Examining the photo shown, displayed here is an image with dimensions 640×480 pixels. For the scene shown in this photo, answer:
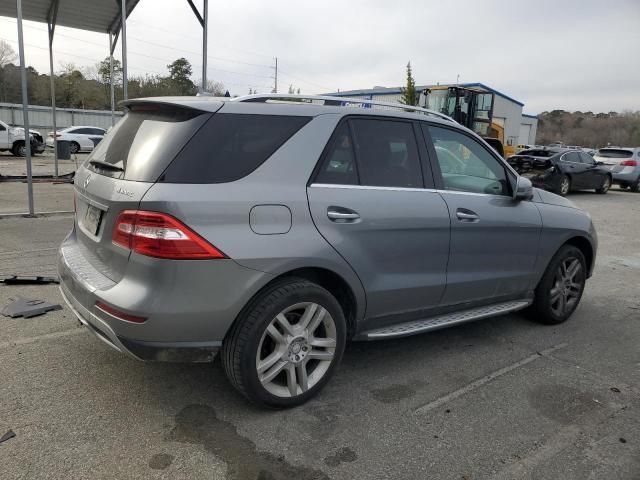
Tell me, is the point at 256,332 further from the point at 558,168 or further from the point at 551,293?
the point at 558,168

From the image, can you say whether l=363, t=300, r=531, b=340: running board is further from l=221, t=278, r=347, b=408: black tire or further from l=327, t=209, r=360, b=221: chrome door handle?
l=327, t=209, r=360, b=221: chrome door handle

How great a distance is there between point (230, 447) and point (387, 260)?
4.74ft

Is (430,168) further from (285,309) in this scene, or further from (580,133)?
(580,133)

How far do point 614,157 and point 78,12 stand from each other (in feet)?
63.5

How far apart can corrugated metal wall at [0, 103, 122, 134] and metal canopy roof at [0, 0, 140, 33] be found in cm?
2143

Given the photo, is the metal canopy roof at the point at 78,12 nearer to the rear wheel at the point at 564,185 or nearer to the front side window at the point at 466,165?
the front side window at the point at 466,165

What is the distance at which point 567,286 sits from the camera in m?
4.84

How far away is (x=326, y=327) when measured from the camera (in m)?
3.14

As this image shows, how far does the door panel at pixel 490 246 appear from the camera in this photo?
3744mm

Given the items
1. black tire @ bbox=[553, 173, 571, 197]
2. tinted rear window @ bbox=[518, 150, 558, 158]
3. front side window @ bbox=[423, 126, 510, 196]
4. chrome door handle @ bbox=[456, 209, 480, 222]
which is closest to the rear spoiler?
front side window @ bbox=[423, 126, 510, 196]

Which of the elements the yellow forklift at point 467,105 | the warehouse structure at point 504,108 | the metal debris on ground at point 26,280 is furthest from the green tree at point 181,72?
the metal debris on ground at point 26,280

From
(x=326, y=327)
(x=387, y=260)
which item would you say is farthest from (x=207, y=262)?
(x=387, y=260)

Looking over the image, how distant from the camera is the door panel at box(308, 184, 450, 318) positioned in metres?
3.07

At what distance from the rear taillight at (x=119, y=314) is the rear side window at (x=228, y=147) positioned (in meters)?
0.70
